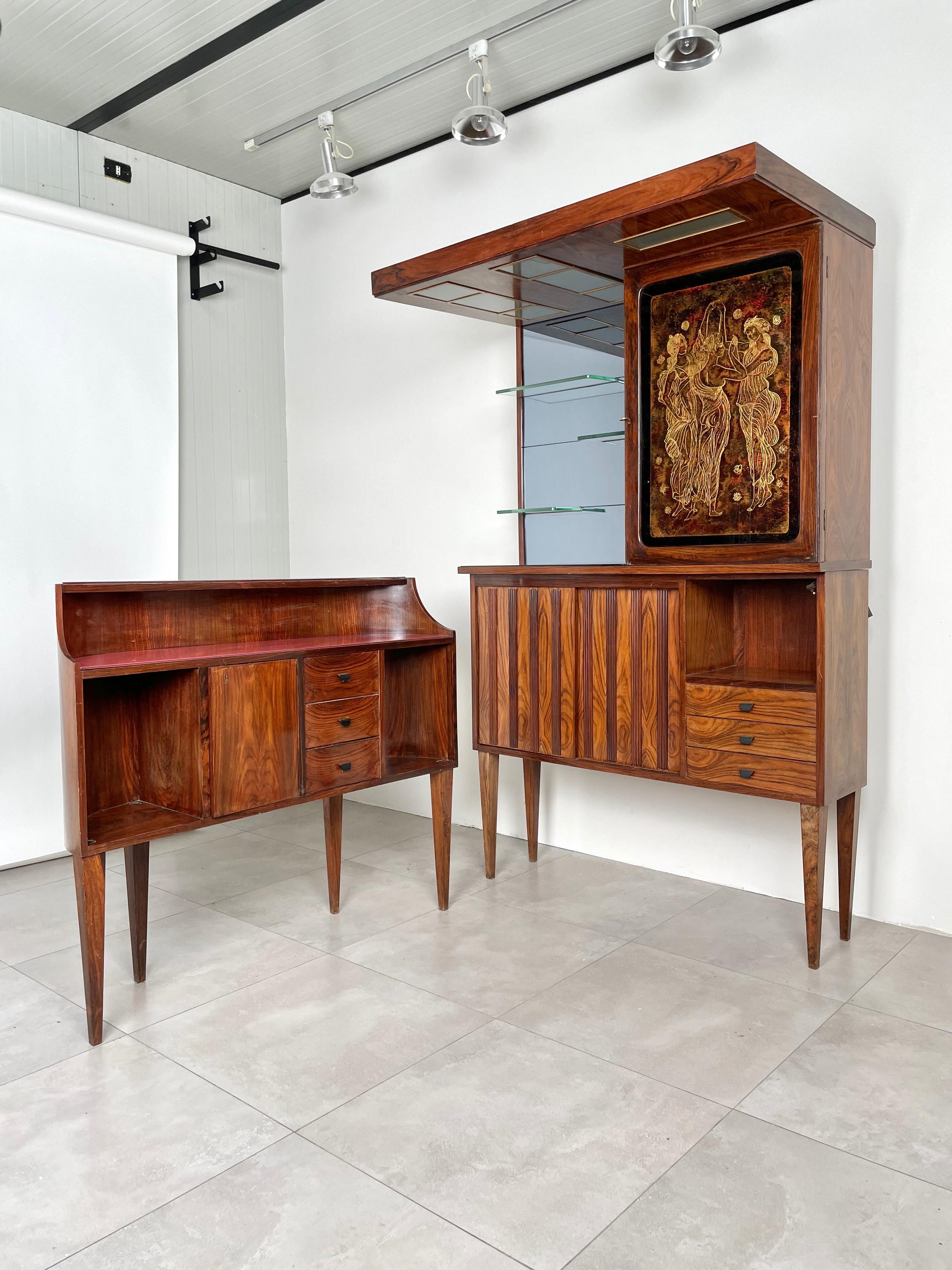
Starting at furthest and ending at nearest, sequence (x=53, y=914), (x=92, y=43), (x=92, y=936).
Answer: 1. (x=92, y=43)
2. (x=53, y=914)
3. (x=92, y=936)

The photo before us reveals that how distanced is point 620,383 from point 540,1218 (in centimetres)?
271

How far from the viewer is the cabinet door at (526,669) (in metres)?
3.27

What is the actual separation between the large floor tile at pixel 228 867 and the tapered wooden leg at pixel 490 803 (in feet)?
2.27

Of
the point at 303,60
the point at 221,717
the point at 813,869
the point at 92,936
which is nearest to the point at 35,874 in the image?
the point at 92,936

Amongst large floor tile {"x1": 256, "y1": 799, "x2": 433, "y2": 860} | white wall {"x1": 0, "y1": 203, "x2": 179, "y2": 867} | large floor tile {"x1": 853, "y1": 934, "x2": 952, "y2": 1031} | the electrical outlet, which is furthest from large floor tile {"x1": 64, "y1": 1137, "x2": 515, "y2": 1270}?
the electrical outlet

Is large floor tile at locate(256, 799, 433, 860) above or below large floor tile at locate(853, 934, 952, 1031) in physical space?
below

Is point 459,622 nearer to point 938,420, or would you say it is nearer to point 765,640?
point 765,640

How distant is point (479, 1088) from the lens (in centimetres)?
217

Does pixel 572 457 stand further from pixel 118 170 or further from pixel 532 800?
pixel 118 170

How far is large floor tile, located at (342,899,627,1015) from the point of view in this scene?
2.68 m

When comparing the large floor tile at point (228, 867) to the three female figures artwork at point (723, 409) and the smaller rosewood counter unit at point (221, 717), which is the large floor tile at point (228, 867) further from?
the three female figures artwork at point (723, 409)

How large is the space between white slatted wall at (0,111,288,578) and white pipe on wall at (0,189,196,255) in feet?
0.65

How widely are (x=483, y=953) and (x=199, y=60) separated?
11.1ft

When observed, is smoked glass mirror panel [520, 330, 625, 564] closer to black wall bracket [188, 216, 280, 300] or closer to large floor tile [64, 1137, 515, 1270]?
black wall bracket [188, 216, 280, 300]
